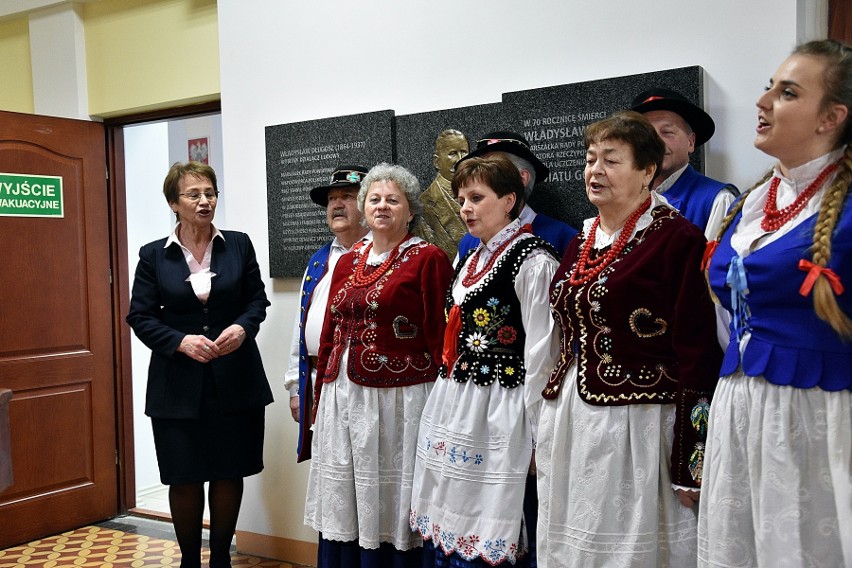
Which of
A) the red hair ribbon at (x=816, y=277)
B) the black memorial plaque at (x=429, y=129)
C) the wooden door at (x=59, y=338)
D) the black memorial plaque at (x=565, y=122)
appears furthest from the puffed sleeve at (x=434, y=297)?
the wooden door at (x=59, y=338)

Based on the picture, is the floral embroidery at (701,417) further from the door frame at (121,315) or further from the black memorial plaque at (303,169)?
the door frame at (121,315)

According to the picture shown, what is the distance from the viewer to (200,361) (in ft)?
11.0

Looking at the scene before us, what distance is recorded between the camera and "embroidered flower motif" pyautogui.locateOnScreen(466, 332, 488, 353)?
8.45ft

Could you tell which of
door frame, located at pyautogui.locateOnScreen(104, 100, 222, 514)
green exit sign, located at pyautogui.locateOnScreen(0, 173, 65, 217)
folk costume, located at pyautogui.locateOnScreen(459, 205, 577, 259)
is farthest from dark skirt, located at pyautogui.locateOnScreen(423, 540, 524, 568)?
green exit sign, located at pyautogui.locateOnScreen(0, 173, 65, 217)

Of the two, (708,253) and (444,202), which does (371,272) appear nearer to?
(444,202)

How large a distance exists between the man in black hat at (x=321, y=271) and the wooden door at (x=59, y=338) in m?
1.72

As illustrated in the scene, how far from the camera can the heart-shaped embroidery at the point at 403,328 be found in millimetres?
2902

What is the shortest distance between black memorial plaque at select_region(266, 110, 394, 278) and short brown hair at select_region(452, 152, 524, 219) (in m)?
0.93

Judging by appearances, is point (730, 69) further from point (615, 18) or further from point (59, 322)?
point (59, 322)

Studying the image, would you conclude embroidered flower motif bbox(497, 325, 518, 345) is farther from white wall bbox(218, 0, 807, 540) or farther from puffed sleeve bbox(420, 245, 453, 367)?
white wall bbox(218, 0, 807, 540)

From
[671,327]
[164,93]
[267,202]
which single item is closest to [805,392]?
[671,327]

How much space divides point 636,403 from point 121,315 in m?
3.62

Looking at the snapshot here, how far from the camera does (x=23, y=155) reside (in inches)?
173

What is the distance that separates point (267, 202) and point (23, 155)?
59.6 inches
